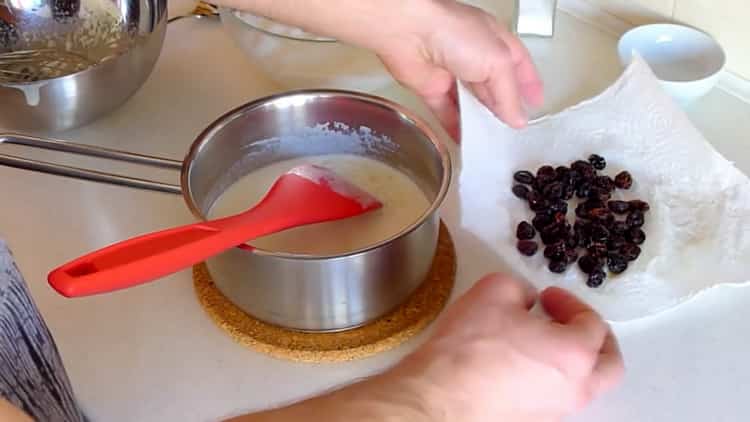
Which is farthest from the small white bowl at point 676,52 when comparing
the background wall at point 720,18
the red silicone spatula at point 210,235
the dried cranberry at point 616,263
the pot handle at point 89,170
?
the pot handle at point 89,170

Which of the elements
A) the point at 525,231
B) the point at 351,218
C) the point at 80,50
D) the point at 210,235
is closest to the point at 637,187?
the point at 525,231

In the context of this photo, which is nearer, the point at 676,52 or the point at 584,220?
the point at 584,220

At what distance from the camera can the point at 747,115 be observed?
33.5 inches

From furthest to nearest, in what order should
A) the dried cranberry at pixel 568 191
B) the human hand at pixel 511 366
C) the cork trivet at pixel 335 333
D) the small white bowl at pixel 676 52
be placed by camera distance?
the small white bowl at pixel 676 52 < the dried cranberry at pixel 568 191 < the cork trivet at pixel 335 333 < the human hand at pixel 511 366

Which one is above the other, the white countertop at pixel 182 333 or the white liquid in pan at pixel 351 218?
the white liquid in pan at pixel 351 218

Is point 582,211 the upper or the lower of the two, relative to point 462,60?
lower

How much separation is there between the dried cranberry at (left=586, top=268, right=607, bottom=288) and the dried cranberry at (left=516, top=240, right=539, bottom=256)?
5cm

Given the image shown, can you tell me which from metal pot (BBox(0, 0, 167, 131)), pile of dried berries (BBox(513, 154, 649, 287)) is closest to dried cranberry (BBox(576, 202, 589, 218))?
pile of dried berries (BBox(513, 154, 649, 287))

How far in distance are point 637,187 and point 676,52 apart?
19 centimetres

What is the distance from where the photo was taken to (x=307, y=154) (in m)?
0.80

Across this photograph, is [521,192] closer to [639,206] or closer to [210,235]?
[639,206]

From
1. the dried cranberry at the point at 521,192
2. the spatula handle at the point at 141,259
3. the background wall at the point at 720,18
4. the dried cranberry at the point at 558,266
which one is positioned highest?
the spatula handle at the point at 141,259

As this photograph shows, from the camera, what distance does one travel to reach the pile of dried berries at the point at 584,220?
0.70 meters

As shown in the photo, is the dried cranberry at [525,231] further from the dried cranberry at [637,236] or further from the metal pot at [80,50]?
the metal pot at [80,50]
